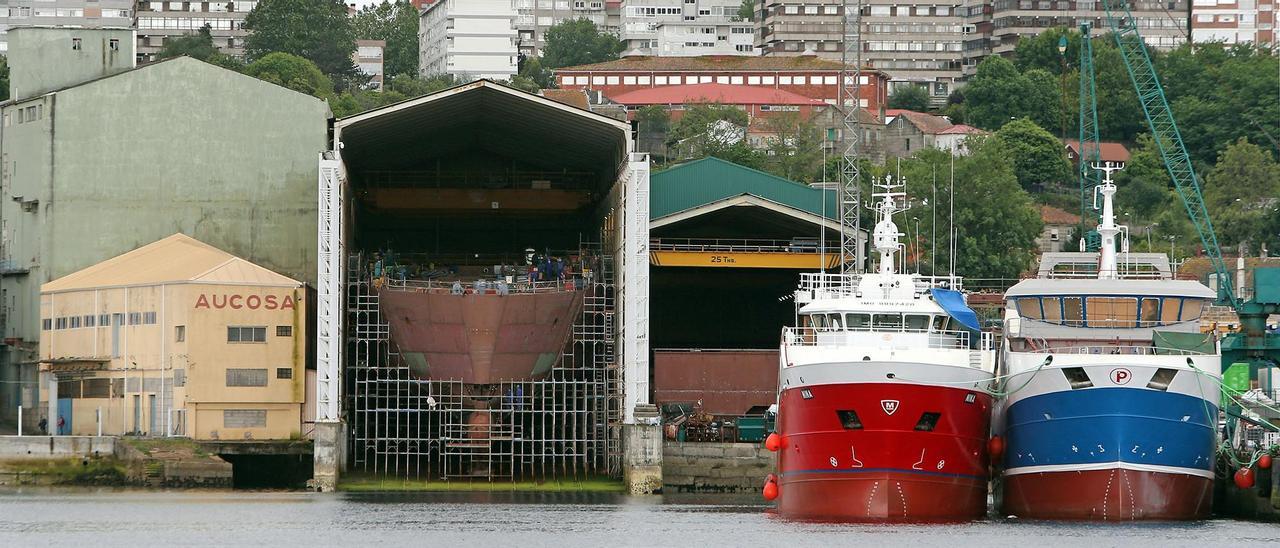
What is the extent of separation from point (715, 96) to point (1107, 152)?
109 ft

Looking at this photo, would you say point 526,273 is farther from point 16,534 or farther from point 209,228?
point 16,534

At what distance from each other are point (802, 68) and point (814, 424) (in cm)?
13310

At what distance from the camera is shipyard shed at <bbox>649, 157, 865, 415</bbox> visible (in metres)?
92.5

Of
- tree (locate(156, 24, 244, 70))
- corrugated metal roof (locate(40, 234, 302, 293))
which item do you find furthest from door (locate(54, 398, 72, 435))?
tree (locate(156, 24, 244, 70))

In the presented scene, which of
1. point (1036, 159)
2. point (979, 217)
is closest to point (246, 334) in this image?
point (979, 217)

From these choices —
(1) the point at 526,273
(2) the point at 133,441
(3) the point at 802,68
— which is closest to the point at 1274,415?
(1) the point at 526,273

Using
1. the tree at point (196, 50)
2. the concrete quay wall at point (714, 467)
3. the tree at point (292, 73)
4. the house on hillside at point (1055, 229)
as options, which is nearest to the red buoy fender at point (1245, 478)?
the concrete quay wall at point (714, 467)

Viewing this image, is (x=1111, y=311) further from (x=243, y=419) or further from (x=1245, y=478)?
(x=243, y=419)

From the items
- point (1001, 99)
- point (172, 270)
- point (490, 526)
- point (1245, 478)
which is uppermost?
point (1001, 99)

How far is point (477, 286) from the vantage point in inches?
3602

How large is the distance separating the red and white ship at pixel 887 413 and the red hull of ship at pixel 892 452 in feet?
0.09

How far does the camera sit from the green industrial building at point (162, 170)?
97.0 metres

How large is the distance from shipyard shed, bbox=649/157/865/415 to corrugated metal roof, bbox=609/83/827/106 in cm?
8698

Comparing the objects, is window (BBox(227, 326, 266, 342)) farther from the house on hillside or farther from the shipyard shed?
the house on hillside
